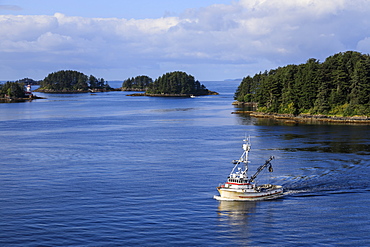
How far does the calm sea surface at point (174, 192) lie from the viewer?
180 ft

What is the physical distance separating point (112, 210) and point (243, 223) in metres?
17.0

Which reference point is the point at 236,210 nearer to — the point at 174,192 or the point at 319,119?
the point at 174,192

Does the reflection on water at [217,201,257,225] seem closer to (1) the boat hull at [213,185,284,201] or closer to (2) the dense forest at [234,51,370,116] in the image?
(1) the boat hull at [213,185,284,201]

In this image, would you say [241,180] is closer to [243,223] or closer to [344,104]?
[243,223]

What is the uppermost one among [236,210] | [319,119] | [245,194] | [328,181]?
[319,119]

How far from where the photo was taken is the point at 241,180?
68.8 meters

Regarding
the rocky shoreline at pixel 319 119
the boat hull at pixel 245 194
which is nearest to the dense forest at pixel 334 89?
the rocky shoreline at pixel 319 119

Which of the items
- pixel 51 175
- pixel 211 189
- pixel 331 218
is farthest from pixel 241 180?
pixel 51 175

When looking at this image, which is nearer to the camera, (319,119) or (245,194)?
(245,194)

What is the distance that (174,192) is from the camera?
71875 millimetres

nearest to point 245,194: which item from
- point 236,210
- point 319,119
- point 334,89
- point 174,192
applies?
point 236,210

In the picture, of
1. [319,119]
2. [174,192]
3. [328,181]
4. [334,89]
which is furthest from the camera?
[334,89]

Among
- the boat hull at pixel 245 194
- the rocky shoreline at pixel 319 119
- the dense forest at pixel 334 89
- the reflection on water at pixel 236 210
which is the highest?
the dense forest at pixel 334 89

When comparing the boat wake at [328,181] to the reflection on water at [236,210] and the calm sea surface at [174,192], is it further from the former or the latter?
the reflection on water at [236,210]
